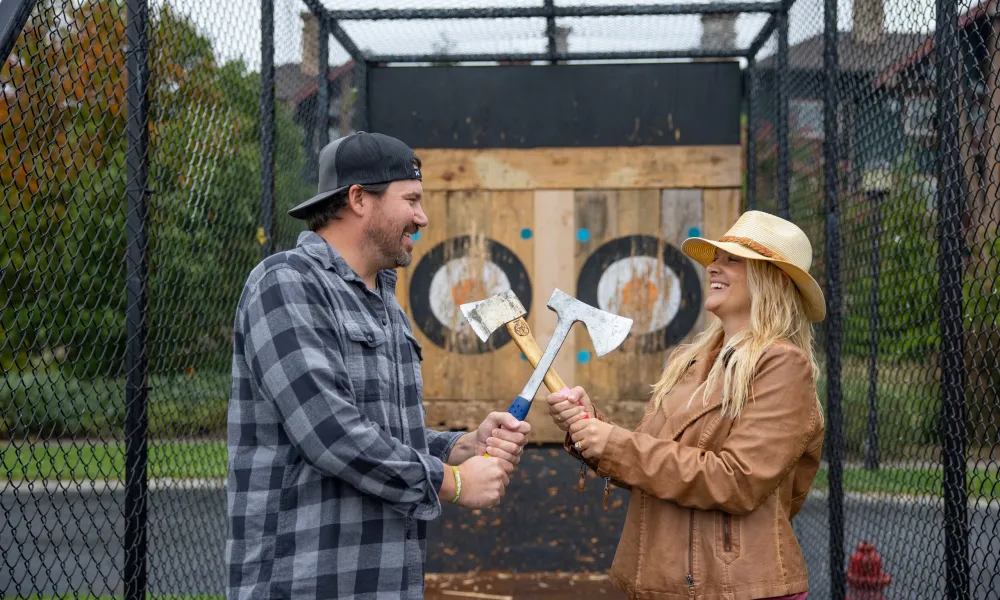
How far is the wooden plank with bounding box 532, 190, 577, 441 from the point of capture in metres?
6.51

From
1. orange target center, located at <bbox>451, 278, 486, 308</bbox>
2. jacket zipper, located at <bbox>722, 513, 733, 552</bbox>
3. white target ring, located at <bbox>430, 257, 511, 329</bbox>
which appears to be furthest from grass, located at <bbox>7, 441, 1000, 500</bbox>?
orange target center, located at <bbox>451, 278, 486, 308</bbox>

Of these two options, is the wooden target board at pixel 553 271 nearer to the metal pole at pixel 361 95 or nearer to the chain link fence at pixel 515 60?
the metal pole at pixel 361 95

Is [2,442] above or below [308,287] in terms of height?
below

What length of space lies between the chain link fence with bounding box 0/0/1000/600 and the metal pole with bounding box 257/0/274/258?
0.01 meters

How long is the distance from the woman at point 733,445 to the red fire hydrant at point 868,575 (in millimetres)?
1375

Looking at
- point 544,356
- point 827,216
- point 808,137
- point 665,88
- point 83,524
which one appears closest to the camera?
point 544,356

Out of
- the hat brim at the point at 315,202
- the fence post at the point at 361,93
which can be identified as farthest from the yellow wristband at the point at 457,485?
the fence post at the point at 361,93

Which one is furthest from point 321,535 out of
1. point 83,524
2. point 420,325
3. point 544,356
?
point 83,524

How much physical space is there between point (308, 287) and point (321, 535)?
555 mm

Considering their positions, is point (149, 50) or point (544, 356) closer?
point (544, 356)

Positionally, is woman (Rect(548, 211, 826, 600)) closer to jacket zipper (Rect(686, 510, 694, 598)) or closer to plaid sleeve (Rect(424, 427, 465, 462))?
jacket zipper (Rect(686, 510, 694, 598))

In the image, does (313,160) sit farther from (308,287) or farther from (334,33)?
(308,287)

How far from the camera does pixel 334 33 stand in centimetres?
567

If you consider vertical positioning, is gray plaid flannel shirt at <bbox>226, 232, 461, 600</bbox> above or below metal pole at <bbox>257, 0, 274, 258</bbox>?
below
